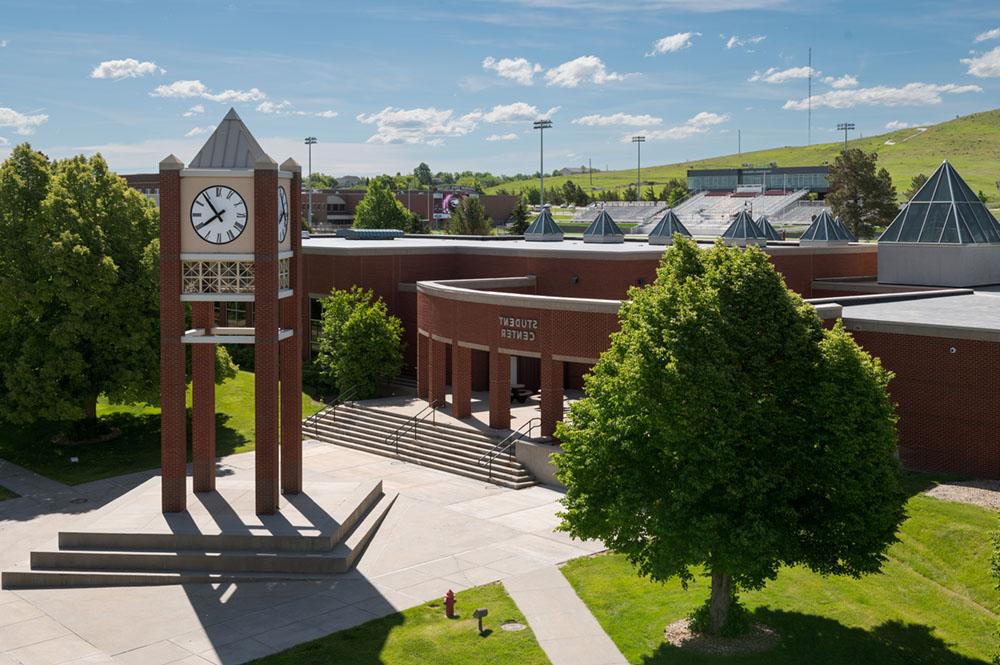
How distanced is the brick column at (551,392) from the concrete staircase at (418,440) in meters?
1.82

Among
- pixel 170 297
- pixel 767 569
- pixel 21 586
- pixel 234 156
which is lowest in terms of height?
pixel 21 586

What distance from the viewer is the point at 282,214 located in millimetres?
26547

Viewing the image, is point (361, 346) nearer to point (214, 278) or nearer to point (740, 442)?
point (214, 278)

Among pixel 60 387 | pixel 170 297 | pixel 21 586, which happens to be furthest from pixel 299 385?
pixel 60 387

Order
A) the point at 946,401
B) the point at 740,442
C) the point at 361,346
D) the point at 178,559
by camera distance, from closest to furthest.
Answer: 1. the point at 740,442
2. the point at 178,559
3. the point at 946,401
4. the point at 361,346

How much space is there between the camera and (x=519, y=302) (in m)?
34.9

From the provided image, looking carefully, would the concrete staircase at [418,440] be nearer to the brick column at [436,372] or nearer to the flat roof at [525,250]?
the brick column at [436,372]

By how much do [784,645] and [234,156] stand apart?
57.3 feet

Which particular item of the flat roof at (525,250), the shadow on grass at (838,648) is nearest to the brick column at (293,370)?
the shadow on grass at (838,648)

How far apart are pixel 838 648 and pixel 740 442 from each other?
4686mm

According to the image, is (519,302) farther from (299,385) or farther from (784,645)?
(784,645)

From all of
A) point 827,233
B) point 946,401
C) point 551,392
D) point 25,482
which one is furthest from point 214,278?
point 827,233

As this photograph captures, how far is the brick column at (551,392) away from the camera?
34344mm

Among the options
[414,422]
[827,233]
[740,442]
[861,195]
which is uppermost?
[861,195]
